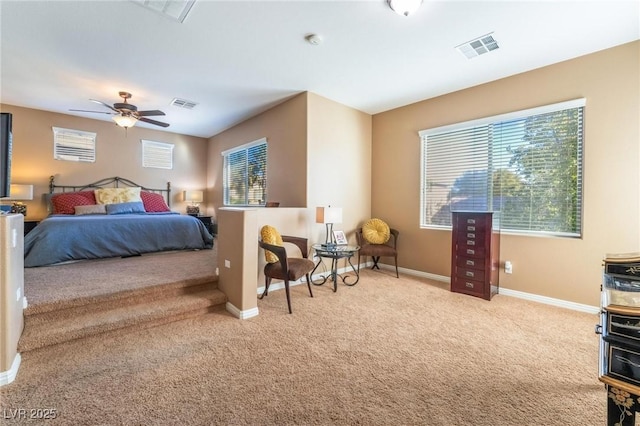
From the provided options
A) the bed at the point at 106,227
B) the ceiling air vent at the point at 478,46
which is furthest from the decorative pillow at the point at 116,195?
the ceiling air vent at the point at 478,46

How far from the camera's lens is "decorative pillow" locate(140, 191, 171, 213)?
5890 millimetres

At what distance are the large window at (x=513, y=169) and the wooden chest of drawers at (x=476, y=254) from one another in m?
0.39

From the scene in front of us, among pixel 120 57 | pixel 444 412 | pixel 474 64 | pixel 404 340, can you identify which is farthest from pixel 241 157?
pixel 444 412

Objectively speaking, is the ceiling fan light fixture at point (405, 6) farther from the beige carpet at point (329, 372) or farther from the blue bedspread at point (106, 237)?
the blue bedspread at point (106, 237)

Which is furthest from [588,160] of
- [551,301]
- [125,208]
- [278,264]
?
[125,208]

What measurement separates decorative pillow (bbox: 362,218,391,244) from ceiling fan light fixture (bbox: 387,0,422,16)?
10.0ft

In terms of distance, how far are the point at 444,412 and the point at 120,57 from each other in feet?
15.0

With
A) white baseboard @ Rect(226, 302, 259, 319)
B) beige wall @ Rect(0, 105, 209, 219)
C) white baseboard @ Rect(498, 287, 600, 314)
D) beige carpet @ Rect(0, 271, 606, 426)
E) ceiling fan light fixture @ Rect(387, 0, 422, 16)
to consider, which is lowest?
beige carpet @ Rect(0, 271, 606, 426)

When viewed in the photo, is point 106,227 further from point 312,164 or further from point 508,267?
point 508,267

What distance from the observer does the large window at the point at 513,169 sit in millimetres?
3176

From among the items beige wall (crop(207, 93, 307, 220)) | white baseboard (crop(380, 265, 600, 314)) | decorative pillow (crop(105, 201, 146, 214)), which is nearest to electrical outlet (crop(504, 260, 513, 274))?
white baseboard (crop(380, 265, 600, 314))

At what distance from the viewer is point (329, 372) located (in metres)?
1.93

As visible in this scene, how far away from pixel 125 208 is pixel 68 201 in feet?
3.11

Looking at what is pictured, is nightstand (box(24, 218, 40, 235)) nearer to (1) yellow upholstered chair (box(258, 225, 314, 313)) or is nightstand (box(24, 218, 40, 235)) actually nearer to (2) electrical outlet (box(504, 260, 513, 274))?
(1) yellow upholstered chair (box(258, 225, 314, 313))
